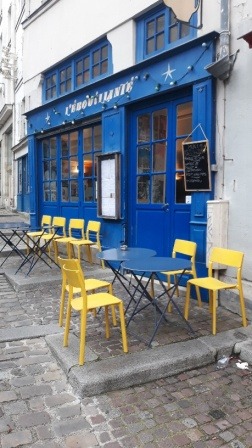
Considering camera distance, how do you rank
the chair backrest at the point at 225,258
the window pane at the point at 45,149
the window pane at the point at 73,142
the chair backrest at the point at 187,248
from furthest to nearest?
the window pane at the point at 45,149 → the window pane at the point at 73,142 → the chair backrest at the point at 187,248 → the chair backrest at the point at 225,258

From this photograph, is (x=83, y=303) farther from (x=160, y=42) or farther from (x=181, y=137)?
(x=160, y=42)

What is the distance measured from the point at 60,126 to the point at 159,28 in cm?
353

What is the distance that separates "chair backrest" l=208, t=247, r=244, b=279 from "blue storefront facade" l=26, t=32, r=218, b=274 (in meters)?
0.63

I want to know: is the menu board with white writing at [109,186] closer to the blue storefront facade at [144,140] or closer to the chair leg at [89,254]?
the blue storefront facade at [144,140]

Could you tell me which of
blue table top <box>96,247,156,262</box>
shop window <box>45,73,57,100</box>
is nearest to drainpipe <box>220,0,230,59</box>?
blue table top <box>96,247,156,262</box>

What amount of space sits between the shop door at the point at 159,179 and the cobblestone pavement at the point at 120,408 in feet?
8.18

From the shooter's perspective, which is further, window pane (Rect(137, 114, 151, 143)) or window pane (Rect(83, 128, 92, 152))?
window pane (Rect(83, 128, 92, 152))

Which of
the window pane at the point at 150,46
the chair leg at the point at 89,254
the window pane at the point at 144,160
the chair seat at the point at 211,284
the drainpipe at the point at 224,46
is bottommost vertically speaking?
the chair leg at the point at 89,254

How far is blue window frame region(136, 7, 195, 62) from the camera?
234 inches

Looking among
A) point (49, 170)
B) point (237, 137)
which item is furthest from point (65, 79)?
point (237, 137)

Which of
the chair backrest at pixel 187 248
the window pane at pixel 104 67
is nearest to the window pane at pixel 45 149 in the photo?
the window pane at pixel 104 67

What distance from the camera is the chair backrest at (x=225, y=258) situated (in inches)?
169

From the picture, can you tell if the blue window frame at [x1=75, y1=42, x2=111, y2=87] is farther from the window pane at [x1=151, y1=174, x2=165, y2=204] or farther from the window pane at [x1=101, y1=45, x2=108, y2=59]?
the window pane at [x1=151, y1=174, x2=165, y2=204]

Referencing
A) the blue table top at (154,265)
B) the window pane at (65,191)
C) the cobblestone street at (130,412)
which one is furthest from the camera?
the window pane at (65,191)
